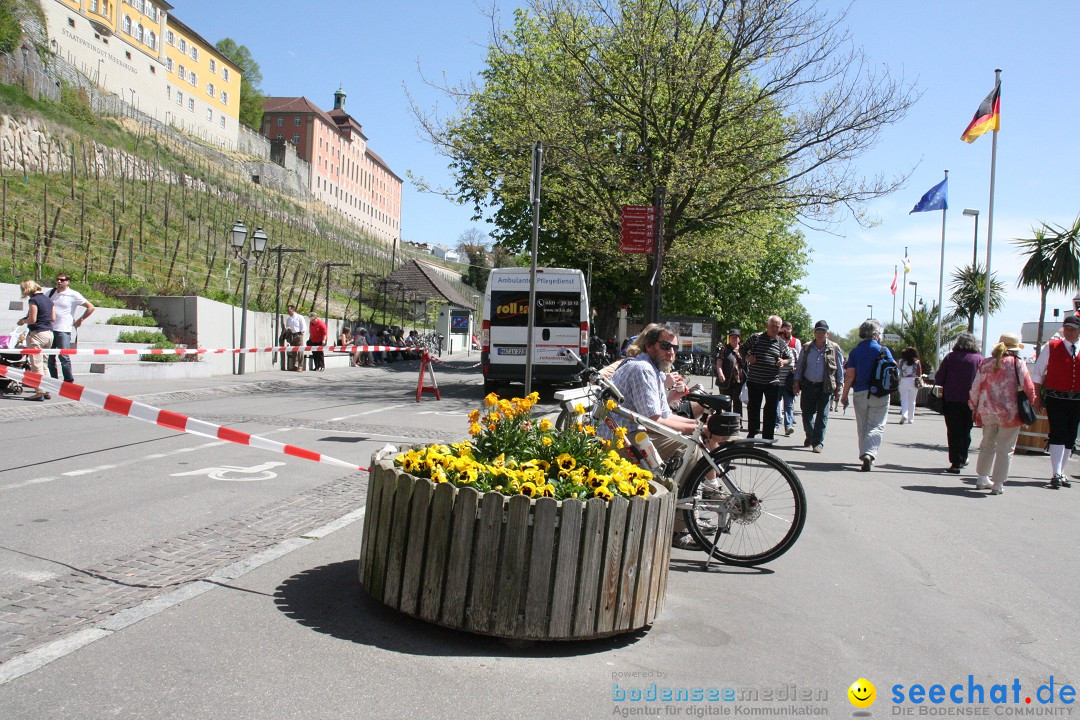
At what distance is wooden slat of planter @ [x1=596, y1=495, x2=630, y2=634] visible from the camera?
3.99m

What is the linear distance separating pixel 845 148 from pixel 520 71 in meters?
9.35

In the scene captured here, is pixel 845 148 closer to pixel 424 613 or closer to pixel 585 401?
pixel 585 401

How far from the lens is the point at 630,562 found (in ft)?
13.4

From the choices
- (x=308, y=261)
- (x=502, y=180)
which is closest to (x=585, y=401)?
(x=502, y=180)

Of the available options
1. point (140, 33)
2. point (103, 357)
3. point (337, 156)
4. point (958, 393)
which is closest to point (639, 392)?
point (958, 393)

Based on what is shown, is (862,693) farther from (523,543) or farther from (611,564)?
(523,543)

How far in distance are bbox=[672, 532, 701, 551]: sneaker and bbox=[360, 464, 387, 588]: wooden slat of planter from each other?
8.15 ft

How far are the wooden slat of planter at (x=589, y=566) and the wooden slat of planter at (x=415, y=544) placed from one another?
721 mm

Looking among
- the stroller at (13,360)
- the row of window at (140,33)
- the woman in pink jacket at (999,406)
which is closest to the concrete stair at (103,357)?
the stroller at (13,360)

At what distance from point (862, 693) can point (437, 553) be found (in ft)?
6.24

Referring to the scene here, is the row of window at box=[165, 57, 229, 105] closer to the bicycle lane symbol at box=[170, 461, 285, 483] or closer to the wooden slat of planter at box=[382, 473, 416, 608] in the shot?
the bicycle lane symbol at box=[170, 461, 285, 483]

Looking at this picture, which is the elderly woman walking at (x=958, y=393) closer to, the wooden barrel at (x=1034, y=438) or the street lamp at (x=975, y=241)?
the wooden barrel at (x=1034, y=438)

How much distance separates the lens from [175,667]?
3.49 m

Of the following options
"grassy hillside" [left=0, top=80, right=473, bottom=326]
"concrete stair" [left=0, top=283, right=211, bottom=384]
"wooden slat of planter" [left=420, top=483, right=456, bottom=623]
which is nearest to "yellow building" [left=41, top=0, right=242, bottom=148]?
"grassy hillside" [left=0, top=80, right=473, bottom=326]
